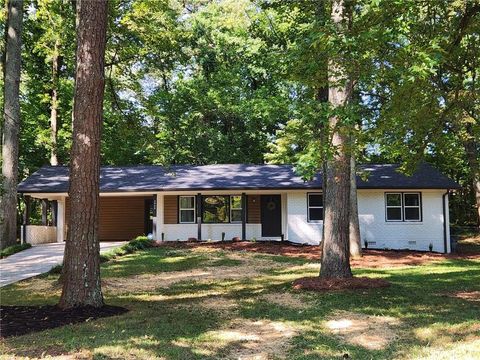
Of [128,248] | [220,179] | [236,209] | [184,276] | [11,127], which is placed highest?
[11,127]

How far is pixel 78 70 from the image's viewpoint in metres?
8.13

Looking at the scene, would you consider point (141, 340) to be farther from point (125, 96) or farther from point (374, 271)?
point (125, 96)

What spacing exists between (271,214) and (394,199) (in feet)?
18.7

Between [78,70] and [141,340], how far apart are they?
4.64 m

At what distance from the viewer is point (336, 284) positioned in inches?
409

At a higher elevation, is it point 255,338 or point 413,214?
point 413,214

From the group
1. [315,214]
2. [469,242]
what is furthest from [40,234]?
[469,242]

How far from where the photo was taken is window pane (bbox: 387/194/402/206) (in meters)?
21.8

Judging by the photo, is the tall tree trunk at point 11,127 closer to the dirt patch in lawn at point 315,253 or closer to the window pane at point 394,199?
the dirt patch in lawn at point 315,253

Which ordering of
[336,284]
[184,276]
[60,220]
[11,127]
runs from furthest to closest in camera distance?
1. [60,220]
2. [11,127]
3. [184,276]
4. [336,284]

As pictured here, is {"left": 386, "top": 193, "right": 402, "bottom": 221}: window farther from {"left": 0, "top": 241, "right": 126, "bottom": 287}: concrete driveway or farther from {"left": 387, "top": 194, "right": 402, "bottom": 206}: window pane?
{"left": 0, "top": 241, "right": 126, "bottom": 287}: concrete driveway

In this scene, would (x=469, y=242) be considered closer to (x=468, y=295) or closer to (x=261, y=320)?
(x=468, y=295)

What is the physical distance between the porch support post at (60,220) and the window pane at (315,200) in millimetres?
11853

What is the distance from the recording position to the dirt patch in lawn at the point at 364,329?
20.1 ft
